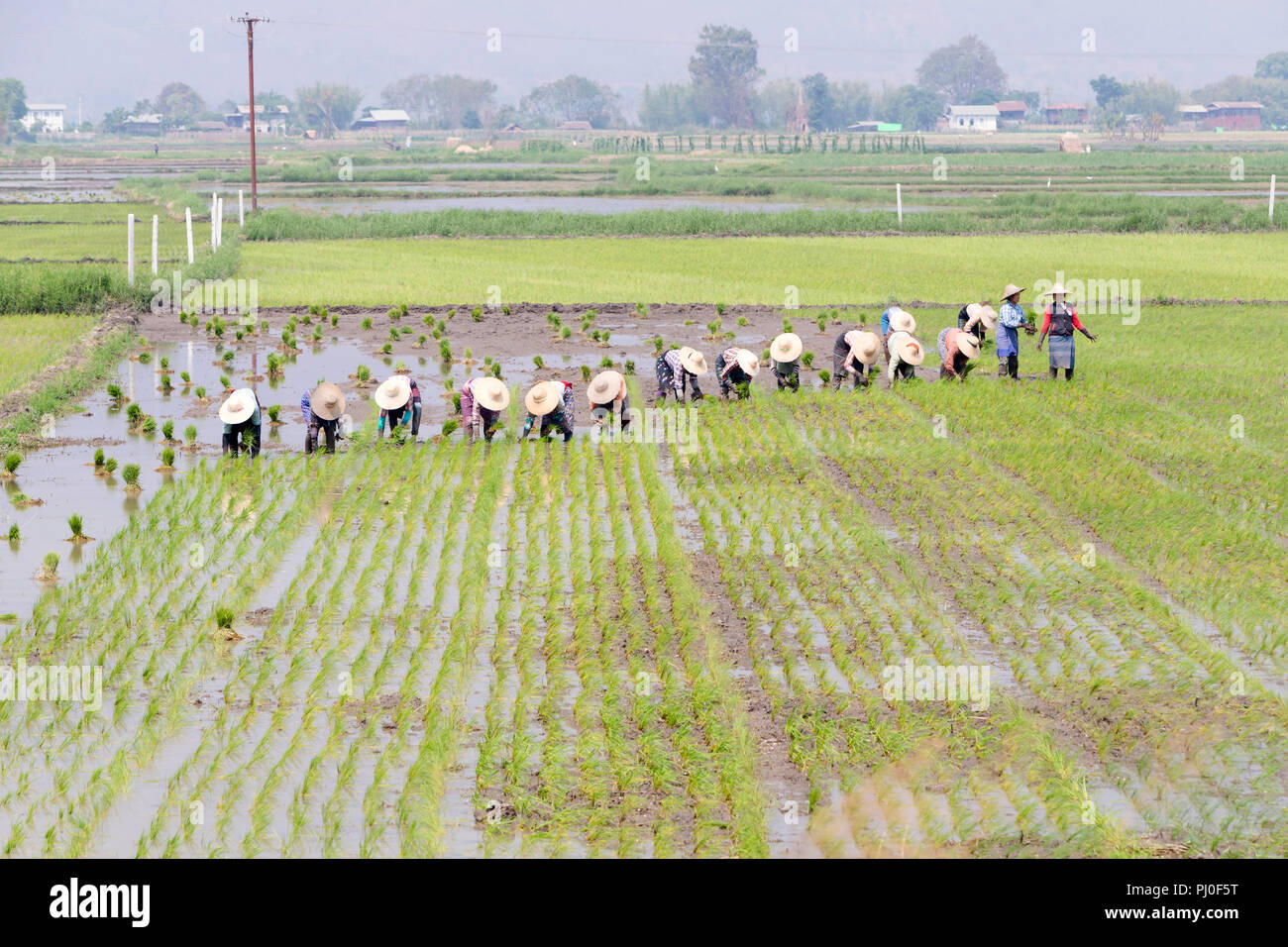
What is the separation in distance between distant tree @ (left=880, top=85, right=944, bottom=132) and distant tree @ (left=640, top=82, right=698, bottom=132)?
24620mm

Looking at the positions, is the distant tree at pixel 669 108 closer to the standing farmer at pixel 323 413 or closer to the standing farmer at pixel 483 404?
the standing farmer at pixel 483 404

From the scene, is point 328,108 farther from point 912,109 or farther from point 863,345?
point 863,345

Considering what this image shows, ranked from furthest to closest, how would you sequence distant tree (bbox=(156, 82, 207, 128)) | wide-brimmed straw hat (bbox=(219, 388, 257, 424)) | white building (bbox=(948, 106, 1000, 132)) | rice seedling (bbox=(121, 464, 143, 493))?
distant tree (bbox=(156, 82, 207, 128))
white building (bbox=(948, 106, 1000, 132))
wide-brimmed straw hat (bbox=(219, 388, 257, 424))
rice seedling (bbox=(121, 464, 143, 493))

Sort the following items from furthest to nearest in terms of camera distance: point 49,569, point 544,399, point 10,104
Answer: point 10,104 < point 544,399 < point 49,569

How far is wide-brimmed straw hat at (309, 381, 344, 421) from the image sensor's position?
14297 mm

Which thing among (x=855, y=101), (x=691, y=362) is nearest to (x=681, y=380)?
(x=691, y=362)

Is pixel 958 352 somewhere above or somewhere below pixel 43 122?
below

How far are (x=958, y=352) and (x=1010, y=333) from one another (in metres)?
0.72

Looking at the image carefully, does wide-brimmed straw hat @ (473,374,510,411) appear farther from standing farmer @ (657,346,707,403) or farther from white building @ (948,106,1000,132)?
white building @ (948,106,1000,132)

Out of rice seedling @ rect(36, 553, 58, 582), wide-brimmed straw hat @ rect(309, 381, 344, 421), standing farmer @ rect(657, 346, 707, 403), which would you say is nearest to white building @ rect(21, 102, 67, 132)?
standing farmer @ rect(657, 346, 707, 403)

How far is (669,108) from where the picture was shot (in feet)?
619

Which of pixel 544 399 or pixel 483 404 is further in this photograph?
pixel 544 399

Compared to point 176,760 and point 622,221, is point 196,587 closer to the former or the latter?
point 176,760
